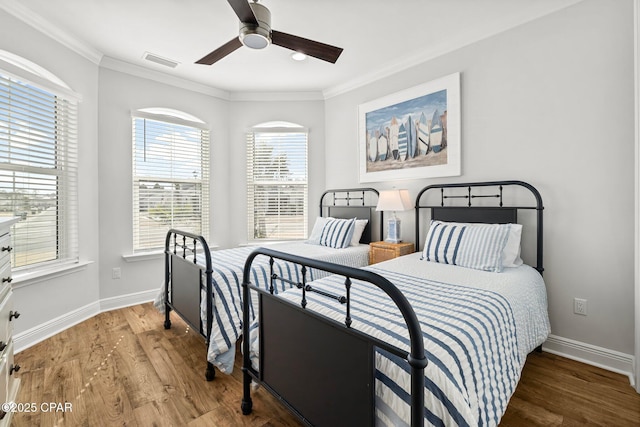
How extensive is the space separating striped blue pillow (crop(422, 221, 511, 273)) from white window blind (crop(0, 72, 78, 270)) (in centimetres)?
346

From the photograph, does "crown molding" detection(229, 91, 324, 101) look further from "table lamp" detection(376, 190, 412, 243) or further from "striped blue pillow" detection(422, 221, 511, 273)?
"striped blue pillow" detection(422, 221, 511, 273)

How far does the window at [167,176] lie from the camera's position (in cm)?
363

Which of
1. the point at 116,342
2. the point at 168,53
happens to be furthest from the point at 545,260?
the point at 168,53

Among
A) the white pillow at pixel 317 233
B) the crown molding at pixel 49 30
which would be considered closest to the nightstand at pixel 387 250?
the white pillow at pixel 317 233

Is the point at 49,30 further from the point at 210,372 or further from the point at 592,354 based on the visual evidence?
the point at 592,354

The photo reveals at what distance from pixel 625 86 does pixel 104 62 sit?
4.68 metres

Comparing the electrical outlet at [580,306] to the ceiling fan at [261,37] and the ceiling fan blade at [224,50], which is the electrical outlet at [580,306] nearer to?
the ceiling fan at [261,37]

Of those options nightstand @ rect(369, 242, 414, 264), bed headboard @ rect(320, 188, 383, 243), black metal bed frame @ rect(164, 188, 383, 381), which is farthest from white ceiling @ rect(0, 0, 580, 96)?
nightstand @ rect(369, 242, 414, 264)

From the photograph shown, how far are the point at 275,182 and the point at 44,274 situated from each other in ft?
8.82

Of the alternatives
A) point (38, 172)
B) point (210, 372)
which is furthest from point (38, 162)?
point (210, 372)

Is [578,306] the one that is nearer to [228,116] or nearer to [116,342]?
[116,342]

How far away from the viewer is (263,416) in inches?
67.0

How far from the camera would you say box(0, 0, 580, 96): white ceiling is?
2418mm

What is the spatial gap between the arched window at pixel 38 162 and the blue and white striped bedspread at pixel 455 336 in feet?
8.55
